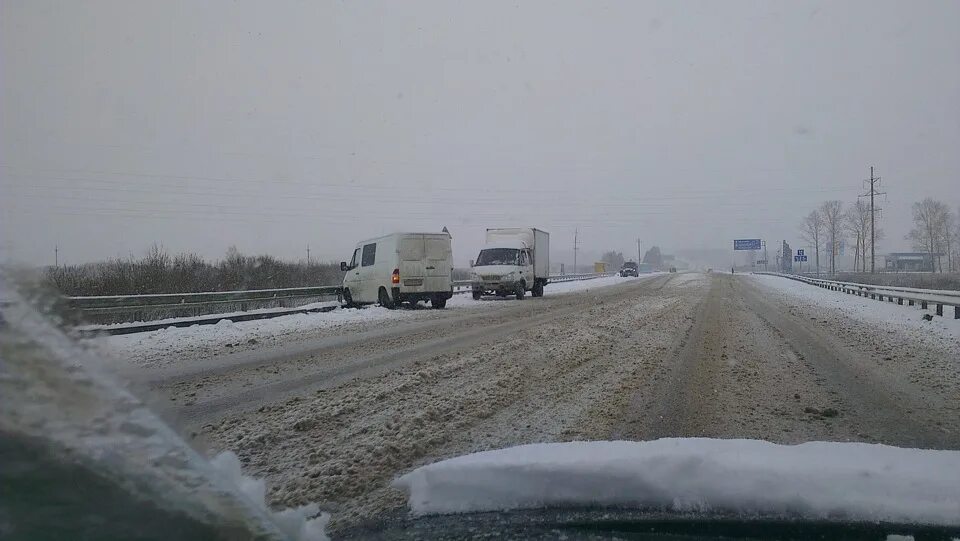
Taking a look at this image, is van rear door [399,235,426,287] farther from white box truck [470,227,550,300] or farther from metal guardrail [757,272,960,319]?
metal guardrail [757,272,960,319]

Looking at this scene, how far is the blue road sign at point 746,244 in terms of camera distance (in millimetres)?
95781

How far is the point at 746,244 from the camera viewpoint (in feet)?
318

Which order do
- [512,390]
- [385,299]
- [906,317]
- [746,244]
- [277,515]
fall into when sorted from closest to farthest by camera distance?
[277,515], [512,390], [906,317], [385,299], [746,244]

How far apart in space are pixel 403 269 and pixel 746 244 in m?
89.2

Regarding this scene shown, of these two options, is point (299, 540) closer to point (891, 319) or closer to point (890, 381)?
point (890, 381)

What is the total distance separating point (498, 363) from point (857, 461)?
5434mm

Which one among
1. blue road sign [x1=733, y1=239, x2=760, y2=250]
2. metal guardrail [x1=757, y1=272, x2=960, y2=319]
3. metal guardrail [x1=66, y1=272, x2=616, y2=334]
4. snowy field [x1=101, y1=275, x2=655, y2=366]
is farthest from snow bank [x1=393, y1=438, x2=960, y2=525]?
blue road sign [x1=733, y1=239, x2=760, y2=250]

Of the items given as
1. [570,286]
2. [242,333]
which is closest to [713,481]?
[242,333]

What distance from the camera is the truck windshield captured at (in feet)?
86.1

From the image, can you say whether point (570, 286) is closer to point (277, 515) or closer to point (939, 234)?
point (939, 234)

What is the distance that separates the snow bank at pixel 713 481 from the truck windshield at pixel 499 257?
22.6 m

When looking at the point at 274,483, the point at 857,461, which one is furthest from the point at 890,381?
the point at 274,483

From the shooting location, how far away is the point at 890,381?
7.06 m

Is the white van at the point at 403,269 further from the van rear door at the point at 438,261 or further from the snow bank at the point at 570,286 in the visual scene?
the snow bank at the point at 570,286
